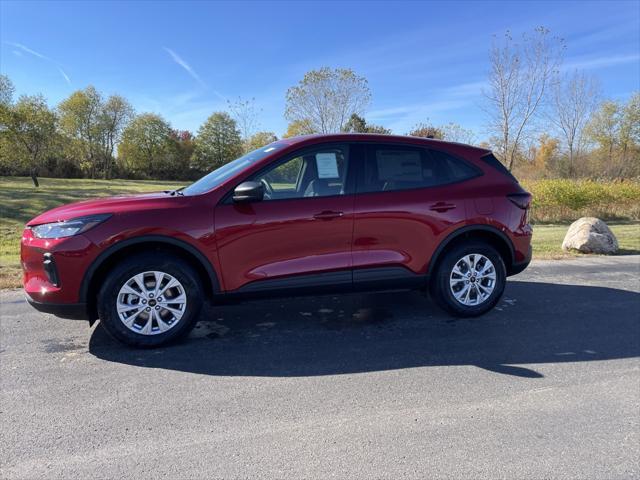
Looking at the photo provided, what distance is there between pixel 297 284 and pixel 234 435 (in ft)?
5.11

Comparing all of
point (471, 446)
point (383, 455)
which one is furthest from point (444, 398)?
point (383, 455)

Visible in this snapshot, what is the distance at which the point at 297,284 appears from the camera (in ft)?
12.5

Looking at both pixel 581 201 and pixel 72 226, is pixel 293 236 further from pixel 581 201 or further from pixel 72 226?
pixel 581 201

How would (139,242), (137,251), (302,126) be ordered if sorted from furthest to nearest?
(302,126), (137,251), (139,242)

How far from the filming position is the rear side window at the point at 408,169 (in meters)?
4.06

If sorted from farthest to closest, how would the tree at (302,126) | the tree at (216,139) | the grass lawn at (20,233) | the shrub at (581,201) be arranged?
1. the tree at (216,139)
2. the tree at (302,126)
3. the shrub at (581,201)
4. the grass lawn at (20,233)

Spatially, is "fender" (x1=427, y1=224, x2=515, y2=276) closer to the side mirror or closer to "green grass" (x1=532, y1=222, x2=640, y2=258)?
the side mirror

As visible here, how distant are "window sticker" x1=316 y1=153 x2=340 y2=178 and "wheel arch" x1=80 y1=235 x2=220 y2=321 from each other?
1.32 meters

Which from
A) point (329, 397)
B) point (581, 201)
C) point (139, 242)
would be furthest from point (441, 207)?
point (581, 201)

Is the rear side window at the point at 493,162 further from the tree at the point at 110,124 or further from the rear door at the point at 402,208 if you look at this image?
the tree at the point at 110,124

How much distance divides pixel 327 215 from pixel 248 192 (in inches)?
29.1

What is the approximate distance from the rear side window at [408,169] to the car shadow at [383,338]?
139cm

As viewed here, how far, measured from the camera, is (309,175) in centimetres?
393

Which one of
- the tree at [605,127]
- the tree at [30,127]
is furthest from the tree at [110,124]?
the tree at [605,127]
